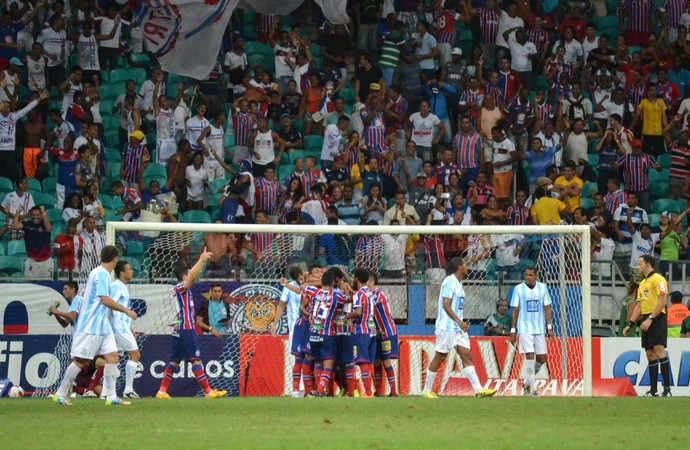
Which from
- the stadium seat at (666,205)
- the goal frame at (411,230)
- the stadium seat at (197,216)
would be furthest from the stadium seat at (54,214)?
the stadium seat at (666,205)

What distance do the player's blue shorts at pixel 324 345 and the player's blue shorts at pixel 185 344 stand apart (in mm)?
1643

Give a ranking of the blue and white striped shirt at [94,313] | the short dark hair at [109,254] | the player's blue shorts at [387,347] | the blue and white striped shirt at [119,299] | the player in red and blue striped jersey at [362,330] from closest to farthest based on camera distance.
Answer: the short dark hair at [109,254], the blue and white striped shirt at [94,313], the blue and white striped shirt at [119,299], the player in red and blue striped jersey at [362,330], the player's blue shorts at [387,347]

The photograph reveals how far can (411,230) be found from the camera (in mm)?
18328

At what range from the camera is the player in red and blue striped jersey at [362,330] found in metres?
16.7


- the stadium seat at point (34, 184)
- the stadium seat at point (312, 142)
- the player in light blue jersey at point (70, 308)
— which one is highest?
the stadium seat at point (312, 142)

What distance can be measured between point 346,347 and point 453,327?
5.05ft

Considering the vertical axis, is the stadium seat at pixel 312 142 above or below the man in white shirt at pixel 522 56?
below

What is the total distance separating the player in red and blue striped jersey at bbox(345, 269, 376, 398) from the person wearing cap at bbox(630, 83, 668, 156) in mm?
11050

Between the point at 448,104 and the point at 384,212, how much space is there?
3.99 m

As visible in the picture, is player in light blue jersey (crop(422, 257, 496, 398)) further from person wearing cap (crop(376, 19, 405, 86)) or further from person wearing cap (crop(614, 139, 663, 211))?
person wearing cap (crop(376, 19, 405, 86))

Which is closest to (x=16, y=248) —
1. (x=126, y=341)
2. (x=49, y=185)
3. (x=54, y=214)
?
(x=54, y=214)

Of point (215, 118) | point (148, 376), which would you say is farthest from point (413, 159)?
point (148, 376)

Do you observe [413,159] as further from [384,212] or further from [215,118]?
[215,118]

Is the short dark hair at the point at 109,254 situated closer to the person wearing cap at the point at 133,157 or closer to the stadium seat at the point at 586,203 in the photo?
the person wearing cap at the point at 133,157
